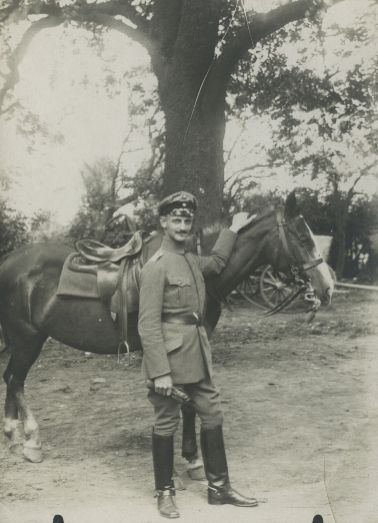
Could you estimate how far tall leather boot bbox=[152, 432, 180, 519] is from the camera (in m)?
3.24

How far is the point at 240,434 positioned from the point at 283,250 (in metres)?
1.59

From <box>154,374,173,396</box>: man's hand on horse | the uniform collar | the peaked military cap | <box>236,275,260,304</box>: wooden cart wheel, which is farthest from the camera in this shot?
<box>236,275,260,304</box>: wooden cart wheel

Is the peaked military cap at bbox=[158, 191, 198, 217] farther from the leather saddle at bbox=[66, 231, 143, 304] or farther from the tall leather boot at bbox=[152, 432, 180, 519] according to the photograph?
the tall leather boot at bbox=[152, 432, 180, 519]

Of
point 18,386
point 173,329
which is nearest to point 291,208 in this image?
point 173,329

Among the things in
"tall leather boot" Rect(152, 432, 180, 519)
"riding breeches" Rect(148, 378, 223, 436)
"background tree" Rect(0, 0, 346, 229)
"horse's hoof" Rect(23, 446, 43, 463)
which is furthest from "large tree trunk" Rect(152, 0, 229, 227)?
"horse's hoof" Rect(23, 446, 43, 463)


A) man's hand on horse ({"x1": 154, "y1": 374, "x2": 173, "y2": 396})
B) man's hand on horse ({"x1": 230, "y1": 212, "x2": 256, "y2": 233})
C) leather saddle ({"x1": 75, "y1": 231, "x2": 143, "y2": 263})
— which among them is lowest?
man's hand on horse ({"x1": 154, "y1": 374, "x2": 173, "y2": 396})

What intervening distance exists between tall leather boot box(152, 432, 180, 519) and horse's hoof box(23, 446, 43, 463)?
1.18 meters

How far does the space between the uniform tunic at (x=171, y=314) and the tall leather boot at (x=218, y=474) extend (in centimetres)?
37

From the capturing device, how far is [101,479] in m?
3.71

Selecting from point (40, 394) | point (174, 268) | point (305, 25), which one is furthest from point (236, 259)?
point (40, 394)

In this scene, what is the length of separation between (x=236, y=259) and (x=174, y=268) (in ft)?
2.37

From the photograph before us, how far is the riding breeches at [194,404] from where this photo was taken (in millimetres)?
3252

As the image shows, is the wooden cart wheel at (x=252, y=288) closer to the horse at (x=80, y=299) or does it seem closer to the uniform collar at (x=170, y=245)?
the horse at (x=80, y=299)

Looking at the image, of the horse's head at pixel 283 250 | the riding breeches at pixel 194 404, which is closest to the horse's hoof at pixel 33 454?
the riding breeches at pixel 194 404
